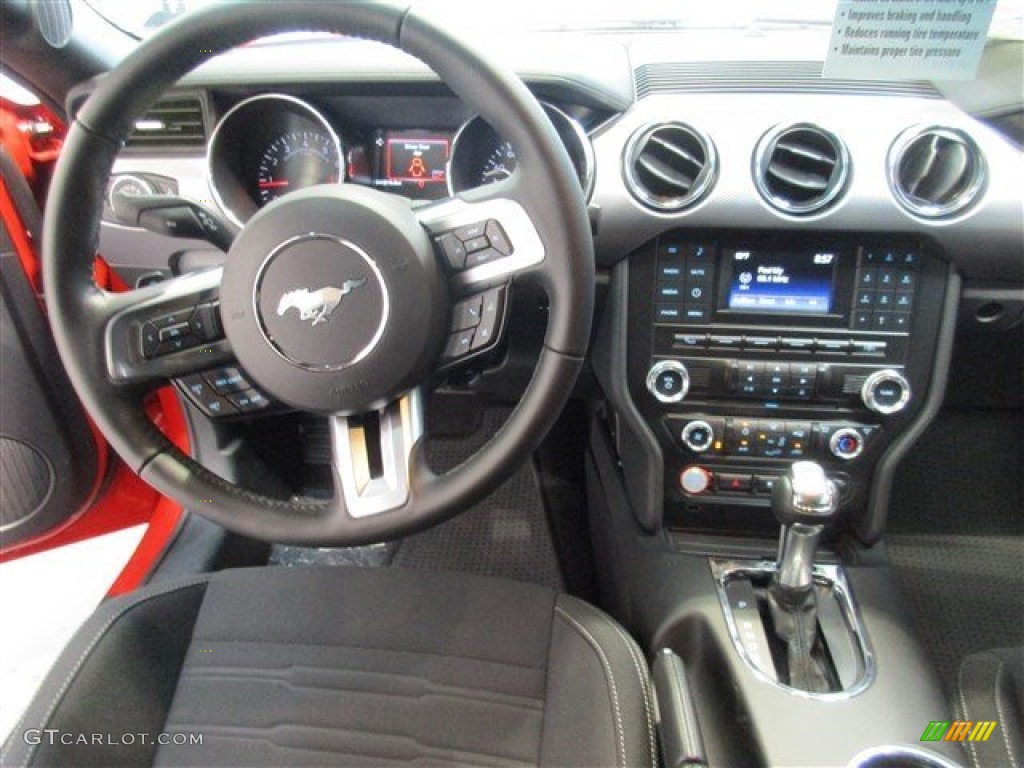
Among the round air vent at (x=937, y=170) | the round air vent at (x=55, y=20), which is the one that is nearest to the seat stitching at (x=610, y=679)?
the round air vent at (x=937, y=170)

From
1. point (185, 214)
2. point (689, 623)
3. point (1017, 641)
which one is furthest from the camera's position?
point (1017, 641)

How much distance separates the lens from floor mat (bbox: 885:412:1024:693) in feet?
4.63

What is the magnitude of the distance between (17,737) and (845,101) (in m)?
1.26

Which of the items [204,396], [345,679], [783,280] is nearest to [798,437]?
[783,280]

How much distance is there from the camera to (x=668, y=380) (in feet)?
3.89

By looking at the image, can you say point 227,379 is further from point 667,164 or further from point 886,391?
point 886,391

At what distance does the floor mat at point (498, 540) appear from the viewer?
1.65 metres

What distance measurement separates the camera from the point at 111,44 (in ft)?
4.16

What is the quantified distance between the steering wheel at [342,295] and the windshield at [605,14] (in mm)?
470

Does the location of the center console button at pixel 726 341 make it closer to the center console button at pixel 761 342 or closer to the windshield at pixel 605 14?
the center console button at pixel 761 342

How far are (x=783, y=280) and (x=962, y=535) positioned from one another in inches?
31.5

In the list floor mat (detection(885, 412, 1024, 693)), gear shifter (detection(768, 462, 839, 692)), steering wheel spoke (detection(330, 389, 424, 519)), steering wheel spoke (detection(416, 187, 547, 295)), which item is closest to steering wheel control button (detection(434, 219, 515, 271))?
steering wheel spoke (detection(416, 187, 547, 295))

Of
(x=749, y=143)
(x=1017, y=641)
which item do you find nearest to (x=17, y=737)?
(x=749, y=143)

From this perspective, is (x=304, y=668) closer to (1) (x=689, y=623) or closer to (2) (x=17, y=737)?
(2) (x=17, y=737)
